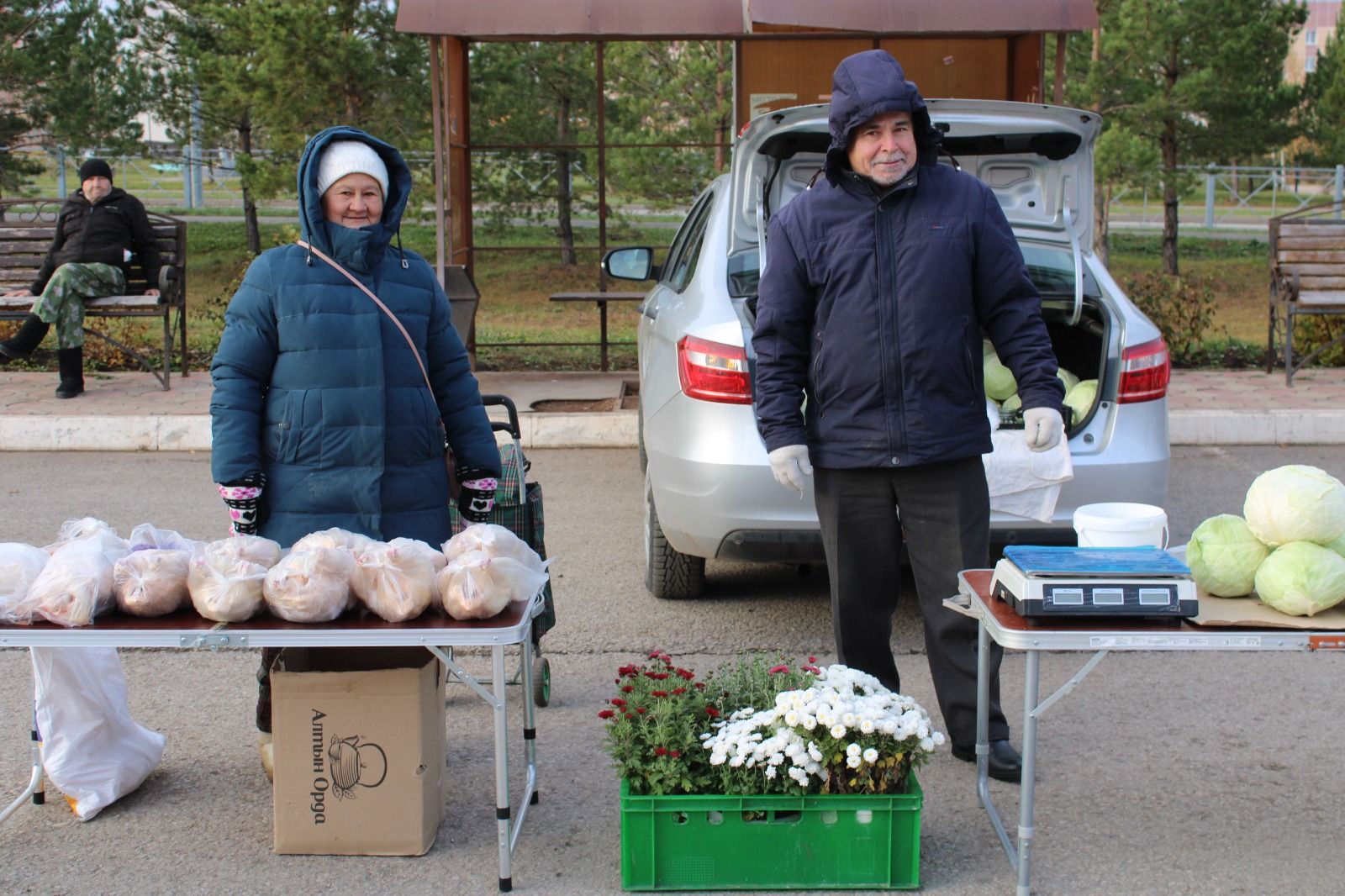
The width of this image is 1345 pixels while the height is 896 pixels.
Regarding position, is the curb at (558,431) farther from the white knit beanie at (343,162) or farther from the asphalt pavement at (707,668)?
the white knit beanie at (343,162)

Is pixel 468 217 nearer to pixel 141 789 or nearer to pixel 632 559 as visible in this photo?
pixel 632 559

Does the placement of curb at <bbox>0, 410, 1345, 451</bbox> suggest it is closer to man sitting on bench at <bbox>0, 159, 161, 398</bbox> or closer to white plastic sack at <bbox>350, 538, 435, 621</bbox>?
man sitting on bench at <bbox>0, 159, 161, 398</bbox>

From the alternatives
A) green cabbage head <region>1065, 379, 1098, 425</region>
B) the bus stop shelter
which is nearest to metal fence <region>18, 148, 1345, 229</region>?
the bus stop shelter

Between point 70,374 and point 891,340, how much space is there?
8.10 meters

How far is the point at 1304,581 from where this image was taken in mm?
3354

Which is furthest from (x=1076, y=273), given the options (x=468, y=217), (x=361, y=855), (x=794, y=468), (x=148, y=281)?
(x=148, y=281)

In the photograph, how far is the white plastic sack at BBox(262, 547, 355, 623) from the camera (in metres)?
3.28

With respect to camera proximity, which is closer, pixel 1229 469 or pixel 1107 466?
pixel 1107 466

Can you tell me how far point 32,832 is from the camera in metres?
3.86

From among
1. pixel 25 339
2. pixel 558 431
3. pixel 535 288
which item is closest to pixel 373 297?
pixel 558 431

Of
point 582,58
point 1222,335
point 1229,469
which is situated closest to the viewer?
point 1229,469

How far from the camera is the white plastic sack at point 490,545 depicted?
3.43 meters

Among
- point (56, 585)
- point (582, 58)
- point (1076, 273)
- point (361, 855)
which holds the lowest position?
point (361, 855)

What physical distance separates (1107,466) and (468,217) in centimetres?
692
